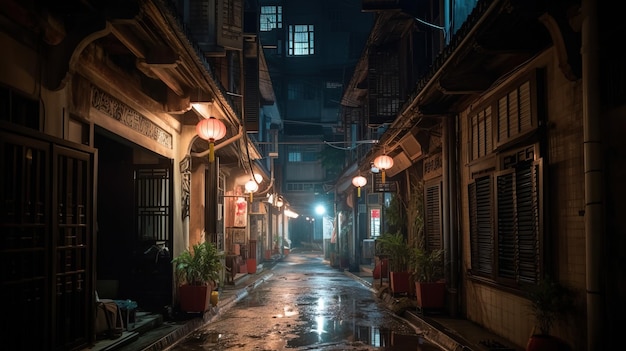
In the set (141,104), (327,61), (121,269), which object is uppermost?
(327,61)

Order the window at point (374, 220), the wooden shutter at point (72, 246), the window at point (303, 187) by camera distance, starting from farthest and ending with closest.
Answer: the window at point (303, 187) → the window at point (374, 220) → the wooden shutter at point (72, 246)

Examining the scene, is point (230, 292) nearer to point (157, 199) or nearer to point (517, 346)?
point (157, 199)

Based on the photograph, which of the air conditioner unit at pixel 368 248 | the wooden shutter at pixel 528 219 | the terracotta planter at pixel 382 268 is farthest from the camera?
the air conditioner unit at pixel 368 248

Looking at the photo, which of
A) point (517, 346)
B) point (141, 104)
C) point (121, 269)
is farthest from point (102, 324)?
point (517, 346)

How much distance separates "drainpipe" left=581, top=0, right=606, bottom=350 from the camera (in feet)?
22.6

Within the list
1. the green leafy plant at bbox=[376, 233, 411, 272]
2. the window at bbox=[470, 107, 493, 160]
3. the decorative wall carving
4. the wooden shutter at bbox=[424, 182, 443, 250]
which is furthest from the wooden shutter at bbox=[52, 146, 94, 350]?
the green leafy plant at bbox=[376, 233, 411, 272]

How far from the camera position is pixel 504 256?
10977 millimetres

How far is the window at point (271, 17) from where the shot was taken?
52375 mm

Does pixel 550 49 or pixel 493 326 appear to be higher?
pixel 550 49

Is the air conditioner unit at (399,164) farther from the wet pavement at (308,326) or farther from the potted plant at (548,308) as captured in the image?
the potted plant at (548,308)

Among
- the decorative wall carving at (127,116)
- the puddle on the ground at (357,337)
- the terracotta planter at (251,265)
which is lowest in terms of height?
the terracotta planter at (251,265)

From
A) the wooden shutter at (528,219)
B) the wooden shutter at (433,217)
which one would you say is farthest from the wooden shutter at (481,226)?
the wooden shutter at (433,217)

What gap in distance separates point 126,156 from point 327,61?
135ft

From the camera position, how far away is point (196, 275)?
14.5 meters
